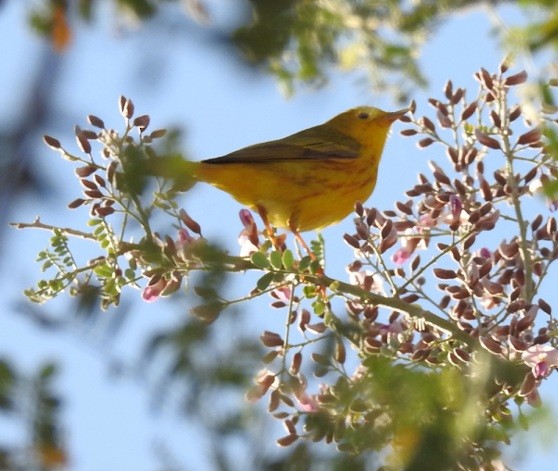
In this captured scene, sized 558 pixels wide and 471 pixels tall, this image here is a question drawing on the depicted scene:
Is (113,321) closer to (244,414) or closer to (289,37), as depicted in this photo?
(244,414)

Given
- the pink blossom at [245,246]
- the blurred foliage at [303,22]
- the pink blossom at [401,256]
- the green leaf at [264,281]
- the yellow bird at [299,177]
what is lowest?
the blurred foliage at [303,22]

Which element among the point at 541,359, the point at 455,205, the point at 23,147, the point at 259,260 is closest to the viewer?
the point at 23,147

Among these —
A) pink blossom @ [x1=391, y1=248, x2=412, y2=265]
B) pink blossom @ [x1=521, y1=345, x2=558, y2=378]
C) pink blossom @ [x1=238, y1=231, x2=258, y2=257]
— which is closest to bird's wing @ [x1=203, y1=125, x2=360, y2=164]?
pink blossom @ [x1=238, y1=231, x2=258, y2=257]

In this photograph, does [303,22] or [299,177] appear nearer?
[303,22]

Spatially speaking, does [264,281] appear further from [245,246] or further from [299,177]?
[299,177]

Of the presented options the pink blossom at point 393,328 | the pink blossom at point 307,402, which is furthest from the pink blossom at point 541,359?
the pink blossom at point 307,402

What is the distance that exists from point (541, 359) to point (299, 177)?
314 cm

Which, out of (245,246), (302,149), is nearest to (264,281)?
(245,246)

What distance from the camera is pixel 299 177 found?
713cm

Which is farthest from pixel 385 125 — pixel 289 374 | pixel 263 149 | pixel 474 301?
pixel 289 374

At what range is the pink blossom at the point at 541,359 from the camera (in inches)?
163

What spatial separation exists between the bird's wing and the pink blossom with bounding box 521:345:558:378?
2.80 m

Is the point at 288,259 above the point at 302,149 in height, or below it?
below

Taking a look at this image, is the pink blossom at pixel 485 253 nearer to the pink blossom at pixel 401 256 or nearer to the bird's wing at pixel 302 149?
the pink blossom at pixel 401 256
